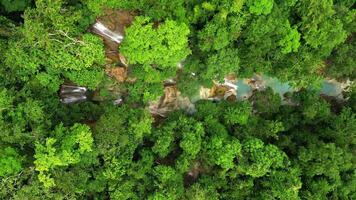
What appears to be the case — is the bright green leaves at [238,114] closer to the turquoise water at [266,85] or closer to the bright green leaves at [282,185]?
the turquoise water at [266,85]

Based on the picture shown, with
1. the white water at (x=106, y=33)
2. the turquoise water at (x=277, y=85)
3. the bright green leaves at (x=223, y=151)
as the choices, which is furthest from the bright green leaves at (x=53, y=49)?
the turquoise water at (x=277, y=85)

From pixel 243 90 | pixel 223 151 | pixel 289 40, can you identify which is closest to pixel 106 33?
pixel 223 151

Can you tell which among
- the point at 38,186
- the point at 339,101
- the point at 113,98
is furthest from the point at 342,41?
the point at 38,186

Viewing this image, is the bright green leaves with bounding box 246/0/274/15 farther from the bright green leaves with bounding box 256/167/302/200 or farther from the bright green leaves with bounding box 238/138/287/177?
the bright green leaves with bounding box 256/167/302/200

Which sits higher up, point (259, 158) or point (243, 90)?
point (243, 90)

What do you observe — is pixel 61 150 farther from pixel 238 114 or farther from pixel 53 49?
pixel 238 114

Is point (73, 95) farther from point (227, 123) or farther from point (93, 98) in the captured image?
point (227, 123)
